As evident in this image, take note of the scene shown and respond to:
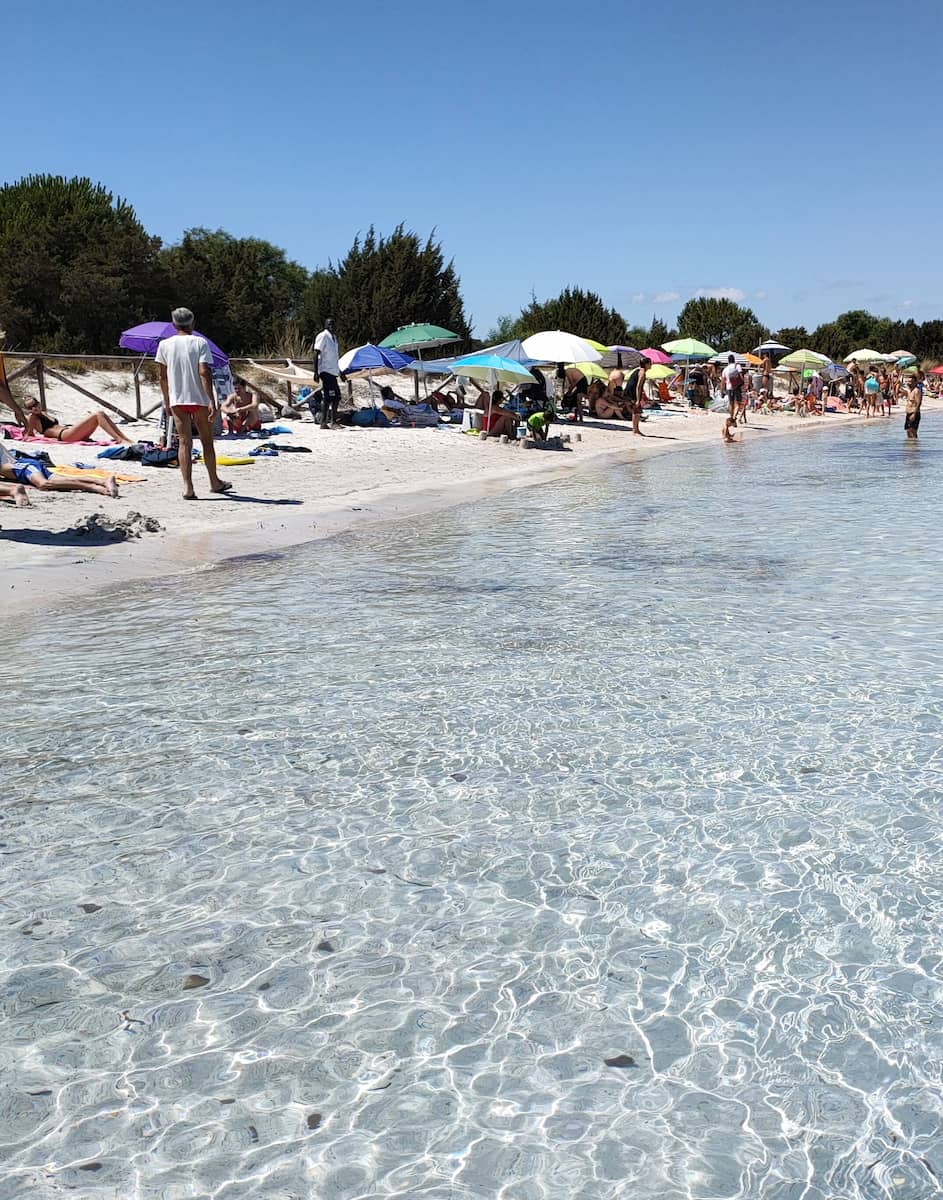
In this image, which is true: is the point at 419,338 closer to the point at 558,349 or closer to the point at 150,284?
the point at 558,349

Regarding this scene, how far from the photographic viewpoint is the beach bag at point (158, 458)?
1580 cm

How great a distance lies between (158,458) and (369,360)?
8653 millimetres

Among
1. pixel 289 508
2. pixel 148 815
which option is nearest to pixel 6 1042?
pixel 148 815

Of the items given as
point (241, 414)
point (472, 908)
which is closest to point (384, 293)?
point (241, 414)

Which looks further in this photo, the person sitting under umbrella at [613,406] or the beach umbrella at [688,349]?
the beach umbrella at [688,349]

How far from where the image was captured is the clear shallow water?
8.80ft

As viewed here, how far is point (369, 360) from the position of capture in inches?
930

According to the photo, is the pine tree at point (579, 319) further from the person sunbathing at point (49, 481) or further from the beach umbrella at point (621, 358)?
the person sunbathing at point (49, 481)

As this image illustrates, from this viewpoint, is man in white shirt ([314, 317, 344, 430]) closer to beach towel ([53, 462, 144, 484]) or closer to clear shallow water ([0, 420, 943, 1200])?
beach towel ([53, 462, 144, 484])

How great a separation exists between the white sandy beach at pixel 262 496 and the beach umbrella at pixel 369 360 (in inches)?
55.6

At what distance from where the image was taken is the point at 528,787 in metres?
4.76

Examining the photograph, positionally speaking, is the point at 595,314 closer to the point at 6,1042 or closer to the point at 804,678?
the point at 804,678

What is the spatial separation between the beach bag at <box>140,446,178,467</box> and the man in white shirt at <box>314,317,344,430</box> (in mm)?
4745

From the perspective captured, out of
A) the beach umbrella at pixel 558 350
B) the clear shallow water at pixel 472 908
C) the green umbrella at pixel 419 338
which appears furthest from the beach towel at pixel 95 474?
the green umbrella at pixel 419 338
